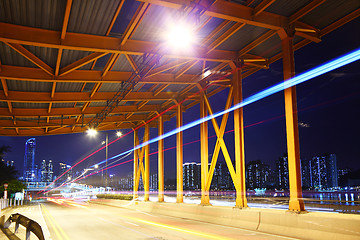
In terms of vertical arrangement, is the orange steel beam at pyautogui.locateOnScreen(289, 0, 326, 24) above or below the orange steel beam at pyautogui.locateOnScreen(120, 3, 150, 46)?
above

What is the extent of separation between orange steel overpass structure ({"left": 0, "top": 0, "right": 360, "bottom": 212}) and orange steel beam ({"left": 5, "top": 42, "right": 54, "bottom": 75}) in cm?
6

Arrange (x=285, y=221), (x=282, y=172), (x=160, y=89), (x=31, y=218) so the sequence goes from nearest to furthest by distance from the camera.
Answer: (x=285, y=221) < (x=31, y=218) < (x=160, y=89) < (x=282, y=172)

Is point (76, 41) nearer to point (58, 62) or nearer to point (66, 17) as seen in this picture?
point (66, 17)

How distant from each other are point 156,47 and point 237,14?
13.3ft

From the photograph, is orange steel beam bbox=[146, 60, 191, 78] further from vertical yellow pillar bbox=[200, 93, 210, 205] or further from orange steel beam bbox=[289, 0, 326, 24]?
orange steel beam bbox=[289, 0, 326, 24]

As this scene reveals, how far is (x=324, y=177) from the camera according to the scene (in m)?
168

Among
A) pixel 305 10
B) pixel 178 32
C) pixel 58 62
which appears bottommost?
pixel 178 32

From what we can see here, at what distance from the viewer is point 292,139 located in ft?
42.7

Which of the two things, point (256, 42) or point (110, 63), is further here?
point (110, 63)

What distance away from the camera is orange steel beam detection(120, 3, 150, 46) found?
38.8 feet

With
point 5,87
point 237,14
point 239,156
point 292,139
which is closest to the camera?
point 237,14

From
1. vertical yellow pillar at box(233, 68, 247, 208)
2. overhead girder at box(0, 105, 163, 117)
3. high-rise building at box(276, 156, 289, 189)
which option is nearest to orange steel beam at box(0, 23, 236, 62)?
vertical yellow pillar at box(233, 68, 247, 208)

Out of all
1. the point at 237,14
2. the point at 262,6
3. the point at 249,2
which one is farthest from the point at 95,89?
the point at 262,6

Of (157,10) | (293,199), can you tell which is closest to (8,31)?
(157,10)
